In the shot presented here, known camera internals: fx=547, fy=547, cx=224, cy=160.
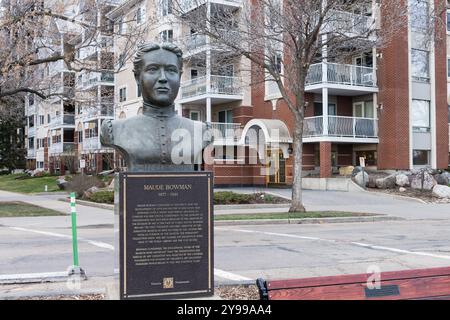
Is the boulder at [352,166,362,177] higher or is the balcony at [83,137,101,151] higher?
the balcony at [83,137,101,151]

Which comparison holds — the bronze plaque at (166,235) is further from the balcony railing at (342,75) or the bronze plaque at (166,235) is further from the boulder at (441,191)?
the balcony railing at (342,75)

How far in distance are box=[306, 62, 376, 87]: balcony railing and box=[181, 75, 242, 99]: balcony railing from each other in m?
5.24

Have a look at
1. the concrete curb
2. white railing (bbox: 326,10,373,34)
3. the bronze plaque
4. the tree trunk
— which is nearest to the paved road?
the concrete curb

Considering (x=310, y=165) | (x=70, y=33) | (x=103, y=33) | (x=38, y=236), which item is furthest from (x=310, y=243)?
(x=310, y=165)

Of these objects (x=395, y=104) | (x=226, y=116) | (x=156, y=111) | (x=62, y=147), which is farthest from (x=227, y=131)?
(x=62, y=147)

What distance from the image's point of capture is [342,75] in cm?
3244

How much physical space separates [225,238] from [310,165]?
70.4ft

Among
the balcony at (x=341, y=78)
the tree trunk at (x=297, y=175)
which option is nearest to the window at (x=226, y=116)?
the balcony at (x=341, y=78)

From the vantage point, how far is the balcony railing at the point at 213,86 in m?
35.3

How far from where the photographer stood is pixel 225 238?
13555 millimetres

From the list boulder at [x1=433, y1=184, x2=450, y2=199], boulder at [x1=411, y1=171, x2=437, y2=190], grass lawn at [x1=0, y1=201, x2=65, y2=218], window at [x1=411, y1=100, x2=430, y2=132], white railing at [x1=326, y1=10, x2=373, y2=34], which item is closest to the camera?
white railing at [x1=326, y1=10, x2=373, y2=34]

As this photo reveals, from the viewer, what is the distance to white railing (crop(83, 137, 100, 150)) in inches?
2049

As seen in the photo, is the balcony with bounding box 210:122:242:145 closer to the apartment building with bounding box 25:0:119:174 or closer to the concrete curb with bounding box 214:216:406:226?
the apartment building with bounding box 25:0:119:174

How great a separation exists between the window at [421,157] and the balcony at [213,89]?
11.5 m
